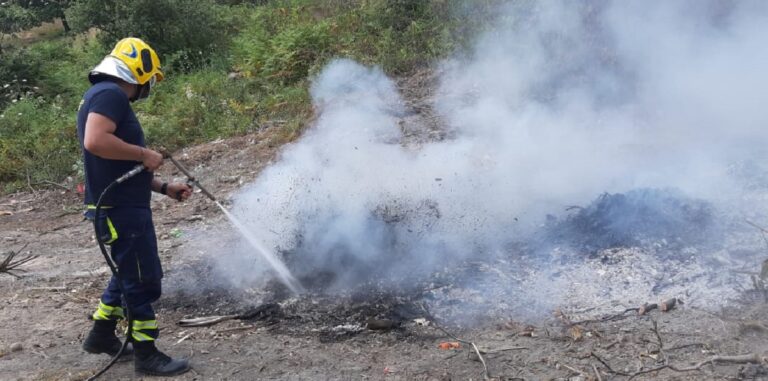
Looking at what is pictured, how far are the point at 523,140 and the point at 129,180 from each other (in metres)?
4.66

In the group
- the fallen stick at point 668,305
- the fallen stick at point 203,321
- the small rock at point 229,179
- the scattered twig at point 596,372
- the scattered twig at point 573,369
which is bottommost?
the fallen stick at point 203,321

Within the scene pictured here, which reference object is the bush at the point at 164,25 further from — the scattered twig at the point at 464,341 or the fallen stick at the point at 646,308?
the fallen stick at the point at 646,308

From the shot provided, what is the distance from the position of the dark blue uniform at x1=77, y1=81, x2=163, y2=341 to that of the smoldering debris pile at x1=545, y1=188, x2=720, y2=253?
315 cm

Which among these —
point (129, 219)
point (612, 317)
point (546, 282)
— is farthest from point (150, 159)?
point (612, 317)

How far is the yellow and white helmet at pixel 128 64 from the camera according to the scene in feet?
12.2

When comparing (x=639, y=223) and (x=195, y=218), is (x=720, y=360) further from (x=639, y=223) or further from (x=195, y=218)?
(x=195, y=218)

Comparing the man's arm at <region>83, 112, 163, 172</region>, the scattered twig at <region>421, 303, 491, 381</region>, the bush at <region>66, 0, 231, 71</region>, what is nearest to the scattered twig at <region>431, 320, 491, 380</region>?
the scattered twig at <region>421, 303, 491, 381</region>

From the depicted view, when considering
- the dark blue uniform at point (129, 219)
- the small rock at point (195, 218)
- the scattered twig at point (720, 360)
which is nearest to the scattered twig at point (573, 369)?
the scattered twig at point (720, 360)

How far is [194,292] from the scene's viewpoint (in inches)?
205

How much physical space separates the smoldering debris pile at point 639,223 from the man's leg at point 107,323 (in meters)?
3.32

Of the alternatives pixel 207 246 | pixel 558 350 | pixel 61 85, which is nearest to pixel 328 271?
pixel 207 246

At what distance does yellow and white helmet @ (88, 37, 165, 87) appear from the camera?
371 centimetres

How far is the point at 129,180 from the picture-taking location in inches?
150

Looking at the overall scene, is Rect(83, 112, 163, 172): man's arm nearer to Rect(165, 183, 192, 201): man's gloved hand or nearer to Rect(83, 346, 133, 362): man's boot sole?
Rect(165, 183, 192, 201): man's gloved hand
